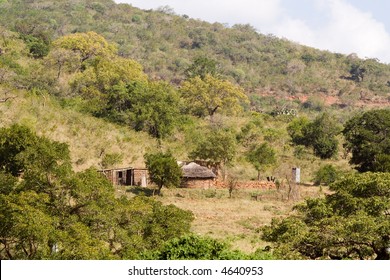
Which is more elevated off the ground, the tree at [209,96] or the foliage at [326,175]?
the tree at [209,96]

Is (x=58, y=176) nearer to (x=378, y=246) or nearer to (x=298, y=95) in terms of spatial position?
(x=378, y=246)

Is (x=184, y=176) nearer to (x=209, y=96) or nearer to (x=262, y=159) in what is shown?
(x=262, y=159)

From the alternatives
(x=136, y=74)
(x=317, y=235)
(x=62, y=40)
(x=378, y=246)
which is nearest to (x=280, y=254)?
(x=317, y=235)

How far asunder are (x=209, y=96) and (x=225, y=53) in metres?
37.7

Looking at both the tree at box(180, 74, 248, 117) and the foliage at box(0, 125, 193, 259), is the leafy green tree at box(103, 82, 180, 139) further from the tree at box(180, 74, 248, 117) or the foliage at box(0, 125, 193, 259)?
the foliage at box(0, 125, 193, 259)

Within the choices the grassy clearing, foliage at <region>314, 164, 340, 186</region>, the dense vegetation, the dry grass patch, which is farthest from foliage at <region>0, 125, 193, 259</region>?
foliage at <region>314, 164, 340, 186</region>

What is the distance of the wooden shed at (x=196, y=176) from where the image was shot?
119 feet

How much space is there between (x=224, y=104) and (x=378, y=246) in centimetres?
3731

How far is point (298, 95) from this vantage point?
79.7 metres

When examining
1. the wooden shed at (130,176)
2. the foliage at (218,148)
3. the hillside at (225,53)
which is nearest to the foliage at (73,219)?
the wooden shed at (130,176)

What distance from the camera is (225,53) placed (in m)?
88.6

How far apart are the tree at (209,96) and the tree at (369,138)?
1274 centimetres

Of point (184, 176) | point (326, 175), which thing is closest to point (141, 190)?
point (184, 176)

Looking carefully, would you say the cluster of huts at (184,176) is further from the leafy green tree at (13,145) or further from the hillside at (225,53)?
the hillside at (225,53)
